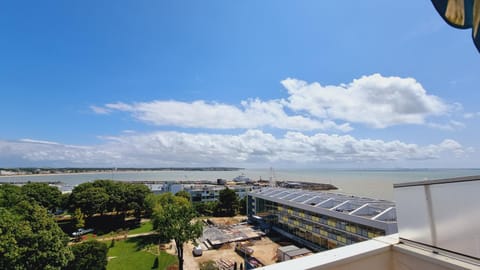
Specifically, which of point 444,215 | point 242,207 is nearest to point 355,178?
point 242,207


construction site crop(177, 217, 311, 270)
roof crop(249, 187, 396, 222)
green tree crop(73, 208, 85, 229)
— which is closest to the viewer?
roof crop(249, 187, 396, 222)

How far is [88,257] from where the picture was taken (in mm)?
9133

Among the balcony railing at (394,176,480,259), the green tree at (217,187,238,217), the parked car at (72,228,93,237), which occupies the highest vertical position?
the balcony railing at (394,176,480,259)

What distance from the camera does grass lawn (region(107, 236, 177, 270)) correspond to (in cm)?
1134

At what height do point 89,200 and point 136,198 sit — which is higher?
point 89,200

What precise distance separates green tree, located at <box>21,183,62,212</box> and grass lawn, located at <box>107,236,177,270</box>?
946 cm

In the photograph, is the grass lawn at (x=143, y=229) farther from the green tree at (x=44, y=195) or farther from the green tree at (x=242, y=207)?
the green tree at (x=242, y=207)

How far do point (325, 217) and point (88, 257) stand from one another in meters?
10.5

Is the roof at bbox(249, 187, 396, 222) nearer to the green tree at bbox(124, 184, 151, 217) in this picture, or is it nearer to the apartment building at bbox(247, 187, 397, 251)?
the apartment building at bbox(247, 187, 397, 251)

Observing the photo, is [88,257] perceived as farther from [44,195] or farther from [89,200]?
[44,195]

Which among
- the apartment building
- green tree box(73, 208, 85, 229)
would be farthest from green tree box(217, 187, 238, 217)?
green tree box(73, 208, 85, 229)

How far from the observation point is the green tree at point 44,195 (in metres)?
18.9

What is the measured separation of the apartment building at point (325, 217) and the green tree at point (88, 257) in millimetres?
9978

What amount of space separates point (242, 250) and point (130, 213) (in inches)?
563
